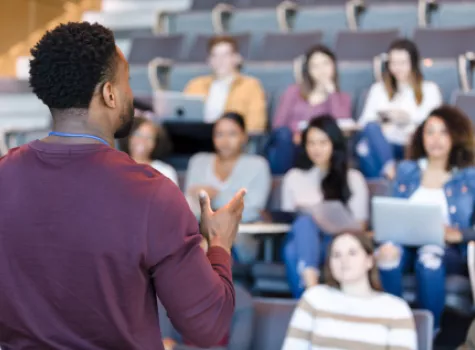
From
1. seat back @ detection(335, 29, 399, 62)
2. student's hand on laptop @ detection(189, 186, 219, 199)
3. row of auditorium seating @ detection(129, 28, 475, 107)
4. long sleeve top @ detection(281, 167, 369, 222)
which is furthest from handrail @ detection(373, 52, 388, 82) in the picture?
student's hand on laptop @ detection(189, 186, 219, 199)

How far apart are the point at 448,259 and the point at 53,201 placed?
109 centimetres

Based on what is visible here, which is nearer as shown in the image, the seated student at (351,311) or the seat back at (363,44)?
the seated student at (351,311)

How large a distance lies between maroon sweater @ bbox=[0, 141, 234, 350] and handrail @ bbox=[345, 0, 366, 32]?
205 cm

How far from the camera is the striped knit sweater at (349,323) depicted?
123 cm

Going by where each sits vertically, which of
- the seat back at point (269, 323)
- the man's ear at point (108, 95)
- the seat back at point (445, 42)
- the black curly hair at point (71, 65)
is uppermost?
the seat back at point (445, 42)

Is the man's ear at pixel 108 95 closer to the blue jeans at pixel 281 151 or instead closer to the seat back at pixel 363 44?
the blue jeans at pixel 281 151

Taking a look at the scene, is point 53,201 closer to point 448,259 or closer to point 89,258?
point 89,258

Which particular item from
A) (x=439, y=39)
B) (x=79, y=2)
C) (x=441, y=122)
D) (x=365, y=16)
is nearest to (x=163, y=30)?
(x=79, y=2)

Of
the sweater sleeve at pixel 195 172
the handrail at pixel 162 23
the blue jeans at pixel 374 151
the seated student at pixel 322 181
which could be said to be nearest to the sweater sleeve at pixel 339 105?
the blue jeans at pixel 374 151

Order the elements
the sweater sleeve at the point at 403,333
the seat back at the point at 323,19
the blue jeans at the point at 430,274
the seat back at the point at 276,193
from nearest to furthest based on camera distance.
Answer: the sweater sleeve at the point at 403,333 → the blue jeans at the point at 430,274 → the seat back at the point at 276,193 → the seat back at the point at 323,19

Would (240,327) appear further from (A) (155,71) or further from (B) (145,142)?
(A) (155,71)

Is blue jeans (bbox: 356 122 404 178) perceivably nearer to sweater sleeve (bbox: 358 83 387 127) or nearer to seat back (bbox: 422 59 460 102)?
sweater sleeve (bbox: 358 83 387 127)

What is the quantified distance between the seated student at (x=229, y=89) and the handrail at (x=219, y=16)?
0.54 m

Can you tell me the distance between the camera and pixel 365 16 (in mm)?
2516
